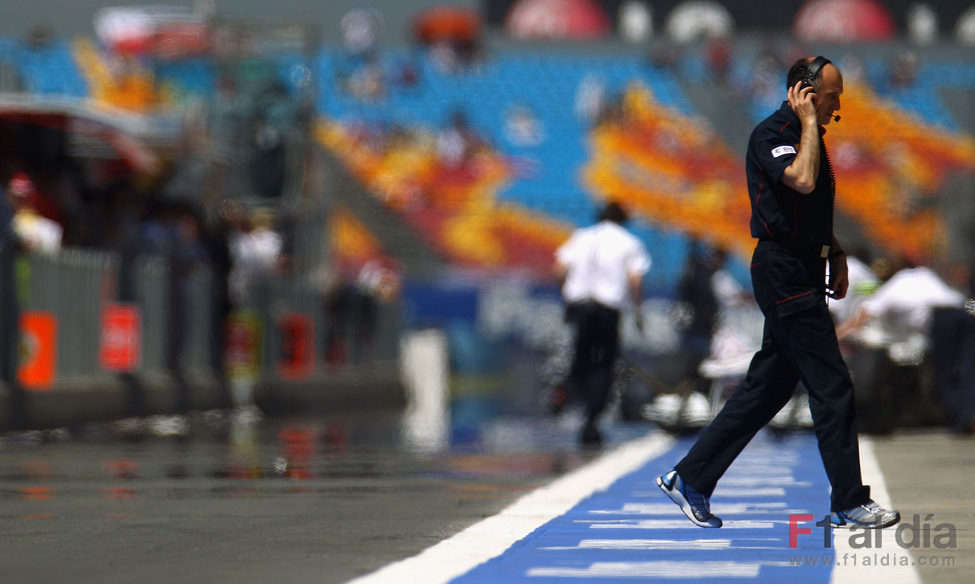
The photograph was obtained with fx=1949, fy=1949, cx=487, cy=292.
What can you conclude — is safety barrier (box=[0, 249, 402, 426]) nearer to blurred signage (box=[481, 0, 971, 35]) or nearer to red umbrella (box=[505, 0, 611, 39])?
red umbrella (box=[505, 0, 611, 39])

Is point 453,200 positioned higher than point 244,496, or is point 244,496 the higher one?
point 453,200

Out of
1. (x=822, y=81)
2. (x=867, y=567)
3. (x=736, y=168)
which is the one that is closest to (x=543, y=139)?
(x=736, y=168)

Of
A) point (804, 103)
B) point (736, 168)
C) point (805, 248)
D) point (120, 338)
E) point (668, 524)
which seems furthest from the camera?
point (736, 168)

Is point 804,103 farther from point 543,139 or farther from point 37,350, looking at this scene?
point 543,139

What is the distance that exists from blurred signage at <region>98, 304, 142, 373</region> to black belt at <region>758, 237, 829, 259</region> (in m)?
10.9

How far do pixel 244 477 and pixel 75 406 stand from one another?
598cm

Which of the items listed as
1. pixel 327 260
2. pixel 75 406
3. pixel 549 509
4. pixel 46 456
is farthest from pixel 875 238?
pixel 549 509

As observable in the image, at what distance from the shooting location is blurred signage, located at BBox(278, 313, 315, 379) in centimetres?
2311

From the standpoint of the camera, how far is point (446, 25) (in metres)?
46.8

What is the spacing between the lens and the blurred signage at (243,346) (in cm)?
2097

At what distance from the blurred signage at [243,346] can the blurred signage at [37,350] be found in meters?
4.96

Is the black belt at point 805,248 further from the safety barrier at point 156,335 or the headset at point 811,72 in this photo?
the safety barrier at point 156,335

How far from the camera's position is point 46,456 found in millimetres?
12344

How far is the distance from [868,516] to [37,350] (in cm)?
1011
